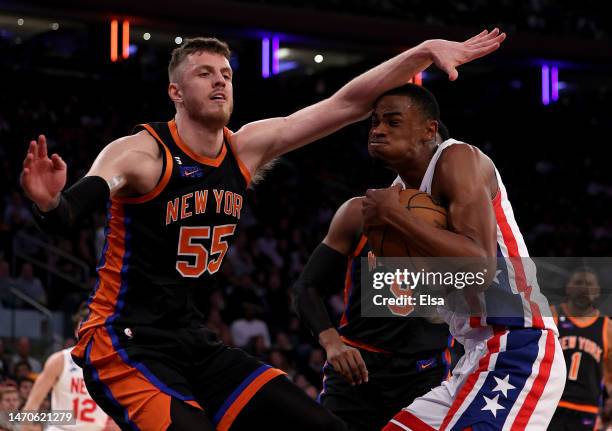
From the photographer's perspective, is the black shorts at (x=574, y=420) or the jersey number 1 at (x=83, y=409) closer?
the black shorts at (x=574, y=420)

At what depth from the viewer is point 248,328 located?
11.3 metres

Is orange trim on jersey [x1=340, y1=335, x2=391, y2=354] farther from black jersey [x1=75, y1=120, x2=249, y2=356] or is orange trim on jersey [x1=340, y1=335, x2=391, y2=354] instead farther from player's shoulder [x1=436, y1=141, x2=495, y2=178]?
player's shoulder [x1=436, y1=141, x2=495, y2=178]

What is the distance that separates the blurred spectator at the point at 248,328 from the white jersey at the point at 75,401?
3424 millimetres

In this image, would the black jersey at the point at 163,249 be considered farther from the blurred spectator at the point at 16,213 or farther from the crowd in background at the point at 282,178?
the blurred spectator at the point at 16,213

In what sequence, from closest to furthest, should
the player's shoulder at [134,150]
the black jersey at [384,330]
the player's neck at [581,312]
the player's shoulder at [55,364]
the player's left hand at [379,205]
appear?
the player's left hand at [379,205]
the player's shoulder at [134,150]
the black jersey at [384,330]
the player's neck at [581,312]
the player's shoulder at [55,364]

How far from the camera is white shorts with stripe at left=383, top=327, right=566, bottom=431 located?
12.0ft

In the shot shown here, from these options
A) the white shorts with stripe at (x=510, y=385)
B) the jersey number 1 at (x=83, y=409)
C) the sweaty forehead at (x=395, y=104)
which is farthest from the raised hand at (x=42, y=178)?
the jersey number 1 at (x=83, y=409)

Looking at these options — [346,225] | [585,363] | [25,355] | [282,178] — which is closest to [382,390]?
[346,225]

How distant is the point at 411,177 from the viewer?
4.02 meters

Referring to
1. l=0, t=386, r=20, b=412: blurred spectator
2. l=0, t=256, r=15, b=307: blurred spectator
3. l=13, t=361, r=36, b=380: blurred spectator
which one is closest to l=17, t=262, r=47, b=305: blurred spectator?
l=0, t=256, r=15, b=307: blurred spectator

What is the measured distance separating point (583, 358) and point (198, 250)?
3.57 meters

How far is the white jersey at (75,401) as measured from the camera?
25.5 ft

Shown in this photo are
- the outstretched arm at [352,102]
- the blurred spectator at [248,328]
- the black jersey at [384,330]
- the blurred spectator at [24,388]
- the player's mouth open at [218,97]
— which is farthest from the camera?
the blurred spectator at [248,328]

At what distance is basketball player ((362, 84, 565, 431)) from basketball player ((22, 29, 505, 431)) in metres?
0.39
